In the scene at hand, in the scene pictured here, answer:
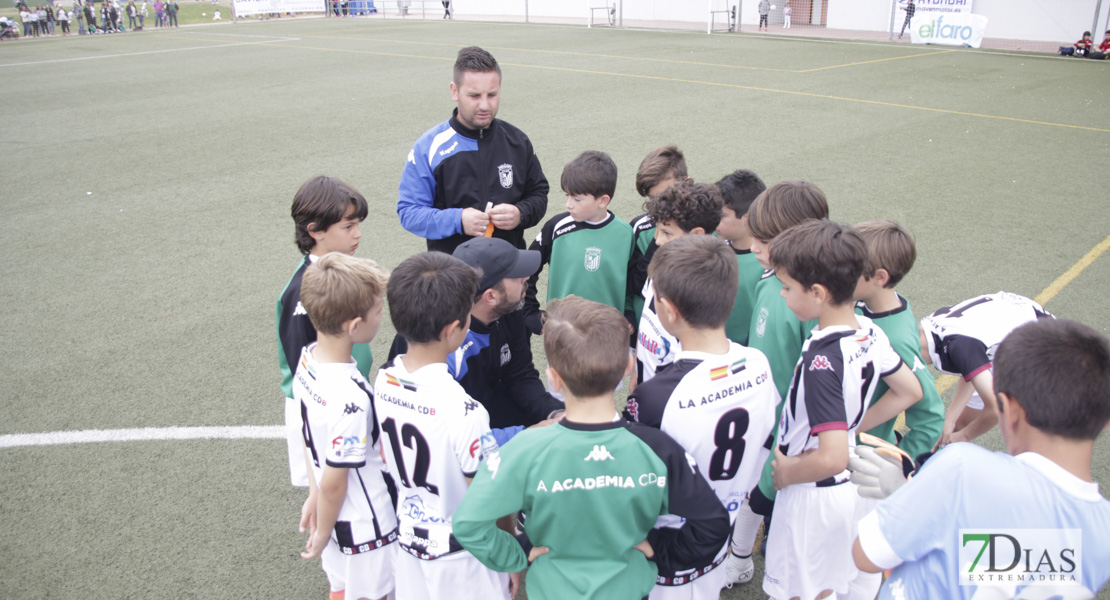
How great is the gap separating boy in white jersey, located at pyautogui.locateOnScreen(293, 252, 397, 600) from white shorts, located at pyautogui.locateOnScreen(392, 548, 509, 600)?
0.72ft

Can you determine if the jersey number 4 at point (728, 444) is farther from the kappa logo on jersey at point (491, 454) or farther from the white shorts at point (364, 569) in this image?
the white shorts at point (364, 569)

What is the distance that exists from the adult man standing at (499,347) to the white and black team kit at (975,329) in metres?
1.66

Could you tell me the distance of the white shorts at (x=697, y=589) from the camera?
2338 millimetres

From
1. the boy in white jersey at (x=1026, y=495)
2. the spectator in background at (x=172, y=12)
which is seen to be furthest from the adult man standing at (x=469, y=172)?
the spectator in background at (x=172, y=12)

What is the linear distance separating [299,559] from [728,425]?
2315mm

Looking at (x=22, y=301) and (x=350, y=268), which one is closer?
(x=350, y=268)

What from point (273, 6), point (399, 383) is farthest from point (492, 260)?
point (273, 6)

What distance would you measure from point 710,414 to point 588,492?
52 centimetres

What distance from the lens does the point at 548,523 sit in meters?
1.99

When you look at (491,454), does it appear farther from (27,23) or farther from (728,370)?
(27,23)

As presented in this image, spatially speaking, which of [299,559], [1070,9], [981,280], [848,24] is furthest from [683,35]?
[299,559]

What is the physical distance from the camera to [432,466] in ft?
7.30

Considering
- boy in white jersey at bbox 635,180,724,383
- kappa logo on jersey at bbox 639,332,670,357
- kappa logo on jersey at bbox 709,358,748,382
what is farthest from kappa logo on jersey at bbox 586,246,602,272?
kappa logo on jersey at bbox 709,358,748,382

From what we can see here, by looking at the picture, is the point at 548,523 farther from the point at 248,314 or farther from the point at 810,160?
the point at 810,160
